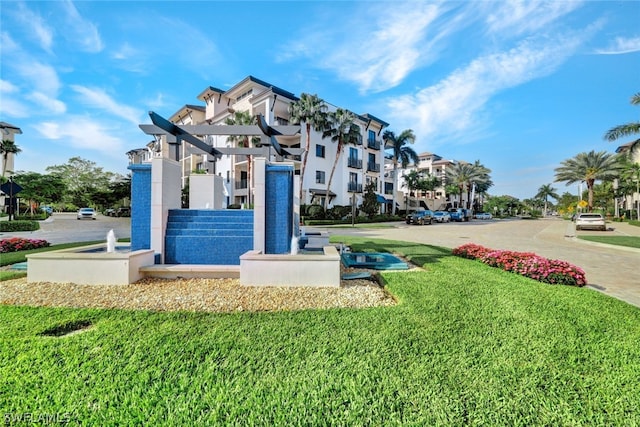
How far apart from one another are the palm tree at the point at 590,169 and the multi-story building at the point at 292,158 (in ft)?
85.6

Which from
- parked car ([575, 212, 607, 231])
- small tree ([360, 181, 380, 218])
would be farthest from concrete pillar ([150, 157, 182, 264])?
small tree ([360, 181, 380, 218])

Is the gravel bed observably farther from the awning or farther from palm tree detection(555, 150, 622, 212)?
palm tree detection(555, 150, 622, 212)

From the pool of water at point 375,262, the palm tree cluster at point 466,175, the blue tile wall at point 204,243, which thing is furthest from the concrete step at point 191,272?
the palm tree cluster at point 466,175

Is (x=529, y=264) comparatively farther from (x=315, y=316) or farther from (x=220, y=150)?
(x=220, y=150)

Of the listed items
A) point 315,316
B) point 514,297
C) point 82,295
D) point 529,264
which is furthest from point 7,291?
point 529,264

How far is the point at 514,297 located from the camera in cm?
516

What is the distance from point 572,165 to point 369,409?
53.1 meters

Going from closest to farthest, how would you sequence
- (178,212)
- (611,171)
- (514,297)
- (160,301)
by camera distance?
1. (160,301)
2. (514,297)
3. (178,212)
4. (611,171)

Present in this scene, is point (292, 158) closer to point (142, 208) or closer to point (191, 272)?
point (142, 208)

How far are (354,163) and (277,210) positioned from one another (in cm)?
3327

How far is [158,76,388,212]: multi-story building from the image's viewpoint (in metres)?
33.2

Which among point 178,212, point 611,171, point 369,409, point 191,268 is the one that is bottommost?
point 369,409

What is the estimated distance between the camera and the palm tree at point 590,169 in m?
37.6

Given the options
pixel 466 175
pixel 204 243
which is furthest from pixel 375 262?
pixel 466 175
